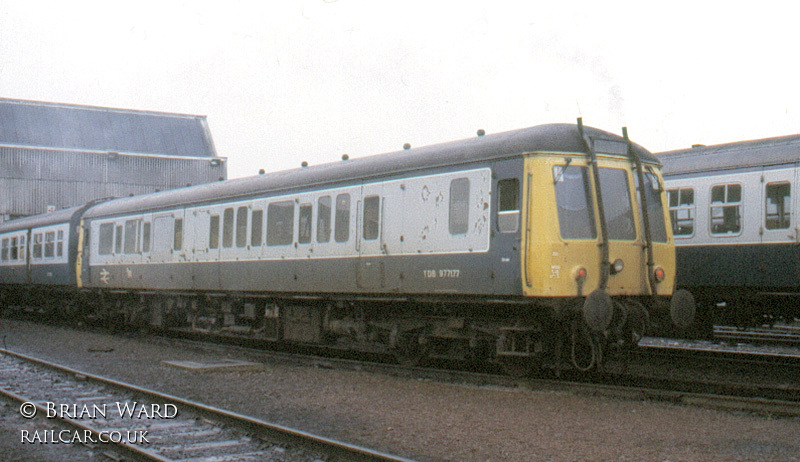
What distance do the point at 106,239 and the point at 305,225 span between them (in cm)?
945

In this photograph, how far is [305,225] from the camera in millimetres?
14344

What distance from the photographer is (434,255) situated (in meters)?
11.7

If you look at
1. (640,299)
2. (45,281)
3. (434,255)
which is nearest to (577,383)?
(640,299)

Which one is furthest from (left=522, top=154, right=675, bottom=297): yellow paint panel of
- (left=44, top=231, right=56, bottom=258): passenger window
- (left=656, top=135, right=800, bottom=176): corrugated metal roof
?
(left=44, top=231, right=56, bottom=258): passenger window

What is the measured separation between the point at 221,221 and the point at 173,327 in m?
5.60

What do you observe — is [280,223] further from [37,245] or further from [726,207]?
[37,245]

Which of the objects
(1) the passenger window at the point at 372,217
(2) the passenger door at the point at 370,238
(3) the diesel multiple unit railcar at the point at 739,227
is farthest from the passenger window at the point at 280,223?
(3) the diesel multiple unit railcar at the point at 739,227

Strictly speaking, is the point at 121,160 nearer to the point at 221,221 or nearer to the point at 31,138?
the point at 31,138

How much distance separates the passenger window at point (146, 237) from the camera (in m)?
19.7

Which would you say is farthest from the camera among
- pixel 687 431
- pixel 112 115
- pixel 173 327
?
pixel 112 115

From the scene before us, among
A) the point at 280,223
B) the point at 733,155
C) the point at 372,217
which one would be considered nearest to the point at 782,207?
the point at 733,155

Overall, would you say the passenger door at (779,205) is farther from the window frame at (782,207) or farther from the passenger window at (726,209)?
the passenger window at (726,209)

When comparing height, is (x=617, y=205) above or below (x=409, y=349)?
above

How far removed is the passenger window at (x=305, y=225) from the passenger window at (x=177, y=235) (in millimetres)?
4835
